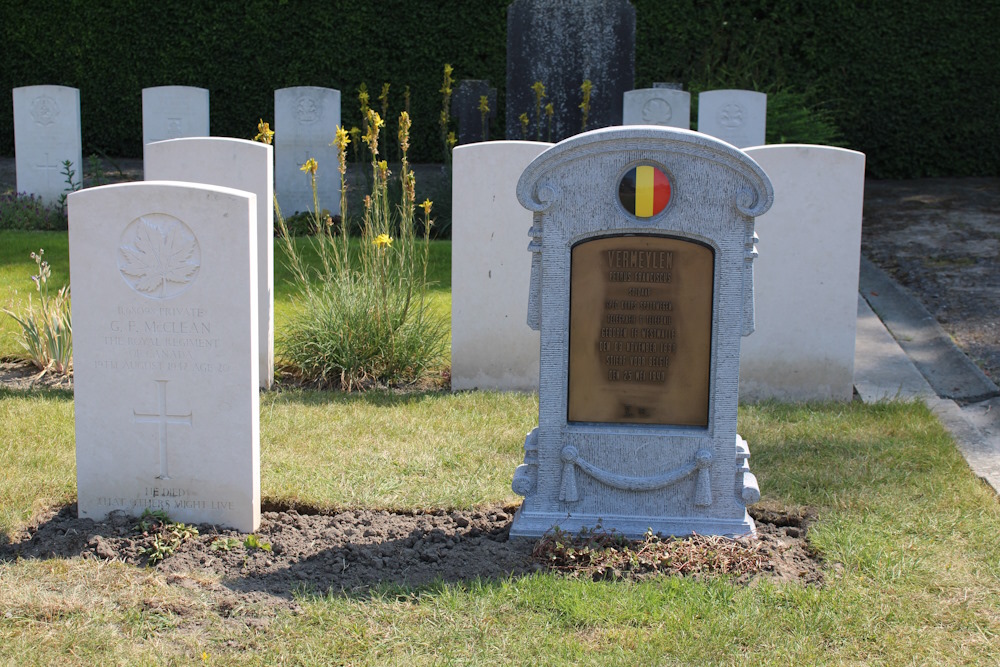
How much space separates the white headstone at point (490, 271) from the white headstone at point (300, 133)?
525cm

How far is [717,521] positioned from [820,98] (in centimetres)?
1201

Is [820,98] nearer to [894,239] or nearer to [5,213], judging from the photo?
[894,239]

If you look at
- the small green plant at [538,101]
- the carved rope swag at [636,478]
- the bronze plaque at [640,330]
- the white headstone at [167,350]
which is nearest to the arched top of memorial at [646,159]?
the bronze plaque at [640,330]

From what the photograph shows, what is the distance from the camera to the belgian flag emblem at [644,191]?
374 cm

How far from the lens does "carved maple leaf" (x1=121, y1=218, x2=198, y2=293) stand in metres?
3.77

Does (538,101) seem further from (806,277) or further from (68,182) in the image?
(68,182)

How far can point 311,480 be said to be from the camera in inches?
173

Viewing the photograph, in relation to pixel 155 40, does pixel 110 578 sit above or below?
below

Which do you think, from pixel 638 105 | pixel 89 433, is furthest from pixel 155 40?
pixel 89 433

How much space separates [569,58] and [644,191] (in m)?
7.15

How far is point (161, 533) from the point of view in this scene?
12.5ft

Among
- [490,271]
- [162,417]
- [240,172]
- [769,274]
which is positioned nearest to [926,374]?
[769,274]

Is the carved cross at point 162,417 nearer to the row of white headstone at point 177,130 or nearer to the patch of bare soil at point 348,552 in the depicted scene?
the patch of bare soil at point 348,552

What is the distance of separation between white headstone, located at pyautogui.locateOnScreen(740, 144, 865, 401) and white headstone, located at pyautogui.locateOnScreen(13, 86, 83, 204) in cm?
866
